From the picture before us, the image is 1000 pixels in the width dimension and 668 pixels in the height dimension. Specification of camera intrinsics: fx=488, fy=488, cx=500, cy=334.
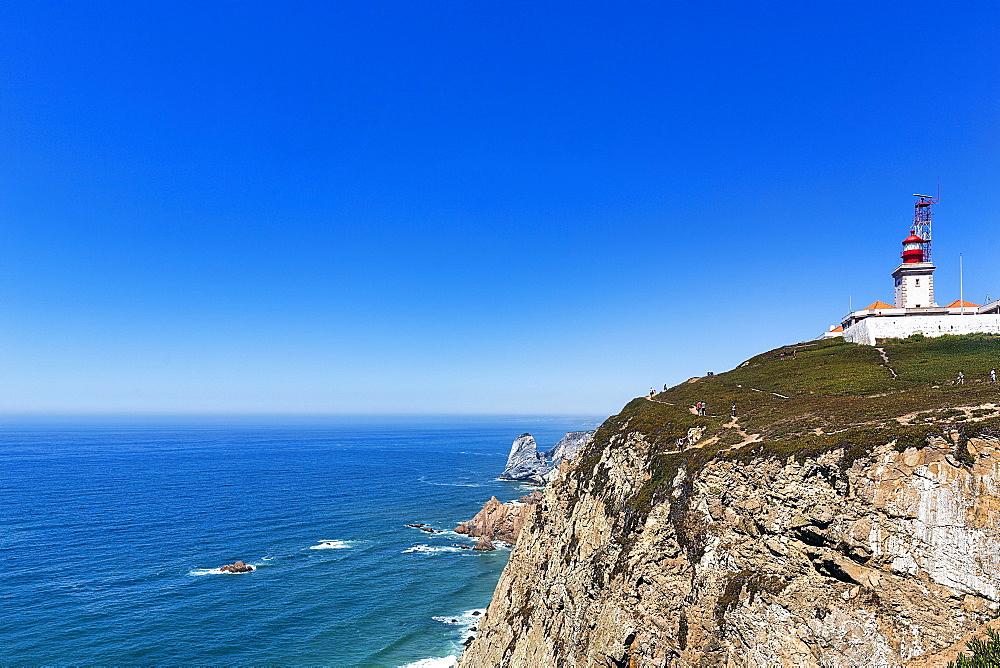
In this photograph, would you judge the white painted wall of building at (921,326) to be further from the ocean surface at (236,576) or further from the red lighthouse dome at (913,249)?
the ocean surface at (236,576)

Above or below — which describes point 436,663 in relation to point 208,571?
above

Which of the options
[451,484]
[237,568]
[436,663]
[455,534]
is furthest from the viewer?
[451,484]

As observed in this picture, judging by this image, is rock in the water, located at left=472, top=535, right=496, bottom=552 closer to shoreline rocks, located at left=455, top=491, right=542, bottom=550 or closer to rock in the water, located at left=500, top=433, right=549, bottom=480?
shoreline rocks, located at left=455, top=491, right=542, bottom=550

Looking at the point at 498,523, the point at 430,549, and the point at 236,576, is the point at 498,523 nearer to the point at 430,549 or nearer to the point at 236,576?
the point at 430,549

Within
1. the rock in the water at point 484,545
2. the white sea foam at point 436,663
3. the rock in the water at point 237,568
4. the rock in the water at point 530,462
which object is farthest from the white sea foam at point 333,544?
the rock in the water at point 530,462

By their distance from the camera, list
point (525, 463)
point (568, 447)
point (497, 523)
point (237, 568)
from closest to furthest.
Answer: point (237, 568) → point (497, 523) → point (525, 463) → point (568, 447)

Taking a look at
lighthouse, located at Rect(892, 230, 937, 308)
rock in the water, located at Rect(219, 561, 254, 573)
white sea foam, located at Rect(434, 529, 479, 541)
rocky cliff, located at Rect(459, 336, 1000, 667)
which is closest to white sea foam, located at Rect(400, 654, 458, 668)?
rocky cliff, located at Rect(459, 336, 1000, 667)

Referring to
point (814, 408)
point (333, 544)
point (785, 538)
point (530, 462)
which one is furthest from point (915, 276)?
point (530, 462)

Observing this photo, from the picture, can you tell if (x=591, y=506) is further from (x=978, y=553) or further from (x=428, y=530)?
(x=428, y=530)
